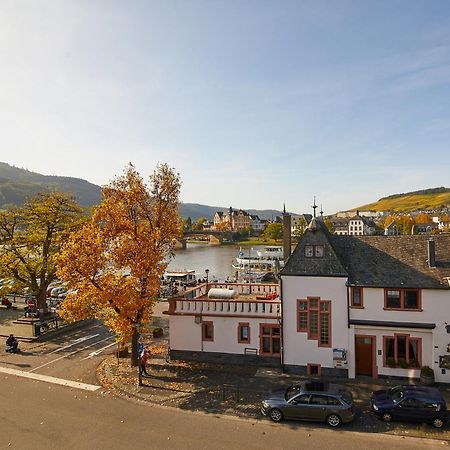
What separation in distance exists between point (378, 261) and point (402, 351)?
4.89 metres

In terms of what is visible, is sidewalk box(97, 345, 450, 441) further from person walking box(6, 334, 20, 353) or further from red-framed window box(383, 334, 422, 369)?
person walking box(6, 334, 20, 353)

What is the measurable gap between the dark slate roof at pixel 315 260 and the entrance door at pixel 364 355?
3693mm

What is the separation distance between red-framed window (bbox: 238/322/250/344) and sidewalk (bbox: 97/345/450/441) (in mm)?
1519

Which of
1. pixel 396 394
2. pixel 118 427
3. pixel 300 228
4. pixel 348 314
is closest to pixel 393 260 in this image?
pixel 348 314

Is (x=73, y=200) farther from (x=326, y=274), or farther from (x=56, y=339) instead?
(x=326, y=274)

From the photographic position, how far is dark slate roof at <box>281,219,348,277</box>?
22703 mm

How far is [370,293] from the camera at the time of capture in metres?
22.3

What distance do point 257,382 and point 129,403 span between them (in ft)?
21.8

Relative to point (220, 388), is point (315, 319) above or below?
above

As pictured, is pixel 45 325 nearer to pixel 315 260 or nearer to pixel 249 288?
pixel 249 288

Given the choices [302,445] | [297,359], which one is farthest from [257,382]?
[302,445]

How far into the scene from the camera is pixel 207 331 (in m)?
25.3

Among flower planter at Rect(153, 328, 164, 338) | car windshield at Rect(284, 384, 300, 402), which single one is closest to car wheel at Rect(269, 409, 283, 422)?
car windshield at Rect(284, 384, 300, 402)

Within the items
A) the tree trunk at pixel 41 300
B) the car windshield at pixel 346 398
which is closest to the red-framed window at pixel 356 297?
the car windshield at pixel 346 398
